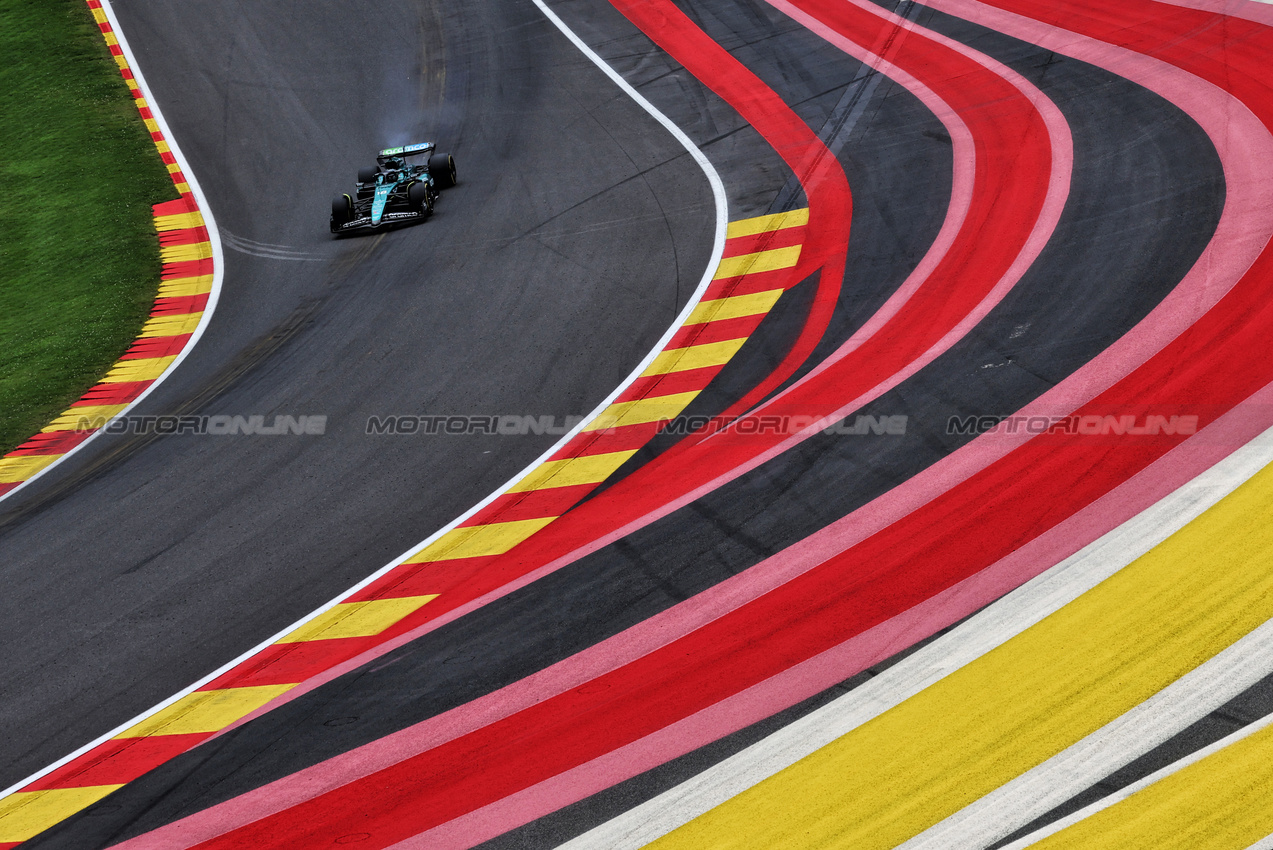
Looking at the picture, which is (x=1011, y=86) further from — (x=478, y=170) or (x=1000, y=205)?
(x=478, y=170)

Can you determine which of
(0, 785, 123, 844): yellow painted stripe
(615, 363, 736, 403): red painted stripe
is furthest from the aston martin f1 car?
(0, 785, 123, 844): yellow painted stripe

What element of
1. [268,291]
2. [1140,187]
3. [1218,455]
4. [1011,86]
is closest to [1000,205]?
[1140,187]

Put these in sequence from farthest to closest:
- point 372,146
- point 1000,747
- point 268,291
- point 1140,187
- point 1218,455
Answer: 1. point 372,146
2. point 268,291
3. point 1140,187
4. point 1218,455
5. point 1000,747

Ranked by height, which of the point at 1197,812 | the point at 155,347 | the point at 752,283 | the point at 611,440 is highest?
the point at 155,347

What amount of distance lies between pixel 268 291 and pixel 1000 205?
9557 millimetres

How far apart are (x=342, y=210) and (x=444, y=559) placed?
27.8 feet

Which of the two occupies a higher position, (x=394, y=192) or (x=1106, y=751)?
(x=394, y=192)

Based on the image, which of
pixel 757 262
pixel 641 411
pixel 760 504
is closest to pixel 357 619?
pixel 760 504

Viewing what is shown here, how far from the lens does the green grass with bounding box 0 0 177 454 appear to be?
14.6m

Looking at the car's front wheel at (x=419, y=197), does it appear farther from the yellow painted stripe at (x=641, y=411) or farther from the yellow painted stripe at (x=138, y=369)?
the yellow painted stripe at (x=641, y=411)

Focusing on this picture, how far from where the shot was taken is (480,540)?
10055mm

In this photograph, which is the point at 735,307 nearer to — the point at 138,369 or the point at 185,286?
the point at 138,369

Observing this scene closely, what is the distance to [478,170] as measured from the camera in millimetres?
18281

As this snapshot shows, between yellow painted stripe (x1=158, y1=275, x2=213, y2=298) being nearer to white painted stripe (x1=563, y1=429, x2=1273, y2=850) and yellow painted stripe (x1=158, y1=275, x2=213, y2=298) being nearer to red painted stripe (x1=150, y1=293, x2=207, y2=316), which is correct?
red painted stripe (x1=150, y1=293, x2=207, y2=316)
